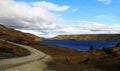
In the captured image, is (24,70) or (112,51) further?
(112,51)

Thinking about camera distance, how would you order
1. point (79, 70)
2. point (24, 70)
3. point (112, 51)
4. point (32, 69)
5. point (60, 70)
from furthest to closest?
point (112, 51)
point (79, 70)
point (60, 70)
point (32, 69)
point (24, 70)

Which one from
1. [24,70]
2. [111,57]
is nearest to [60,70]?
[24,70]

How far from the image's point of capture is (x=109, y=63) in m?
53.6

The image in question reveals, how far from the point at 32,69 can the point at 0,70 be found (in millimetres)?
9423

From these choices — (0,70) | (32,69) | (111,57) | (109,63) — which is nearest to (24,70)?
(32,69)

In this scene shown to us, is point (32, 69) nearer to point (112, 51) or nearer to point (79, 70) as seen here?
point (79, 70)

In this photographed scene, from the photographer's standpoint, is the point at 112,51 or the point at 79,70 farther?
the point at 112,51

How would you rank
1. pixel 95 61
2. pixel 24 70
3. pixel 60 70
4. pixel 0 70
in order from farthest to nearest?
pixel 95 61
pixel 60 70
pixel 24 70
pixel 0 70

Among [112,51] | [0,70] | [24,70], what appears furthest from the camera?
[112,51]

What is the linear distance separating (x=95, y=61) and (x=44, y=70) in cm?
2002

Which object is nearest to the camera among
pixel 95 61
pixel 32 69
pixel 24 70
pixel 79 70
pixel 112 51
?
pixel 24 70

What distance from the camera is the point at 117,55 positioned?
5997 centimetres

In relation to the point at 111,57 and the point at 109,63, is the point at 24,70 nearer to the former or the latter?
the point at 109,63

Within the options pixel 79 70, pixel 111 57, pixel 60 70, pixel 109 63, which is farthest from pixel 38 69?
pixel 111 57
